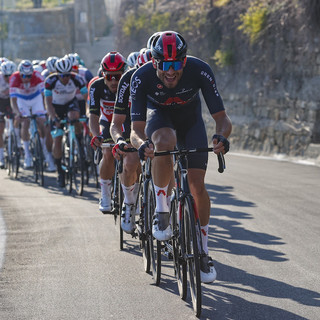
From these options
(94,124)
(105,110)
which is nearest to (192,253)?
(94,124)

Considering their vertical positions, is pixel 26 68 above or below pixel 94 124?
above

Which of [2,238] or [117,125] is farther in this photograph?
[2,238]

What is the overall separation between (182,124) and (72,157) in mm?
6702

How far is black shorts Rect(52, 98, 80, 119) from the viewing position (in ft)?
43.1

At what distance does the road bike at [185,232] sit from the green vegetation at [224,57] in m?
17.9

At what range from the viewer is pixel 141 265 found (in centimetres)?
713

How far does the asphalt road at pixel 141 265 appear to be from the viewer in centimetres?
560

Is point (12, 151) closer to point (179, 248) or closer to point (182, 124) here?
point (182, 124)

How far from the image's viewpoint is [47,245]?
26.9 feet

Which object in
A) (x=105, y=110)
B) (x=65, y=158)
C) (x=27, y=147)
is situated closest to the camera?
(x=105, y=110)

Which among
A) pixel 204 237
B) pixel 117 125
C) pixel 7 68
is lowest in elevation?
pixel 204 237

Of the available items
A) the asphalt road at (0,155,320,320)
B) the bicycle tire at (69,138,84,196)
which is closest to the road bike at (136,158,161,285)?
the asphalt road at (0,155,320,320)

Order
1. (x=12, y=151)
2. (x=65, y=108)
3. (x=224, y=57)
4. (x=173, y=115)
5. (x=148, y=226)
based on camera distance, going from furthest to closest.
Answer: (x=224, y=57)
(x=12, y=151)
(x=65, y=108)
(x=148, y=226)
(x=173, y=115)

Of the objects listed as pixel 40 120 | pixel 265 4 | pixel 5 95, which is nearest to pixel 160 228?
pixel 40 120
